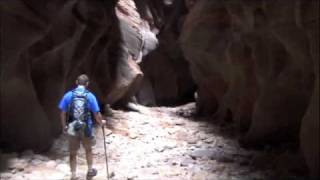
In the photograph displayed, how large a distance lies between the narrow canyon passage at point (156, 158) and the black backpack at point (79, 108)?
123cm

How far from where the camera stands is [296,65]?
828 cm

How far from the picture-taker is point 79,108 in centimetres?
652

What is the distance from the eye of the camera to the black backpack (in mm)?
6514

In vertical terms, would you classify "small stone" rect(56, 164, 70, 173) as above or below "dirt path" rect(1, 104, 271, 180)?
above

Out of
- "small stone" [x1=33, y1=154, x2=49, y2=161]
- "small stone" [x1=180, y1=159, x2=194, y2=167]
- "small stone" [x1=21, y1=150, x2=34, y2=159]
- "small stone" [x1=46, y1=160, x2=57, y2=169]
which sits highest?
"small stone" [x1=21, y1=150, x2=34, y2=159]

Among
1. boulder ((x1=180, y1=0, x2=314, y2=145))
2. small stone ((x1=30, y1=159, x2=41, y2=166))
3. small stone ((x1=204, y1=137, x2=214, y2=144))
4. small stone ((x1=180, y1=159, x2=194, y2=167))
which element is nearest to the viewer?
boulder ((x1=180, y1=0, x2=314, y2=145))

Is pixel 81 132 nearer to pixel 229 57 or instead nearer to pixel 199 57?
pixel 229 57

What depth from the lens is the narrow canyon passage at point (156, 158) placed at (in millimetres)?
7621

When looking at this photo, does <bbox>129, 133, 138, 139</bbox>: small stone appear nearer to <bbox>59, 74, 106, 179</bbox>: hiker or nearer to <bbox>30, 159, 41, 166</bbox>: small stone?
<bbox>30, 159, 41, 166</bbox>: small stone

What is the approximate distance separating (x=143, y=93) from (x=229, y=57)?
10867 millimetres

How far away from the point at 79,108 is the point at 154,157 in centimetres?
301

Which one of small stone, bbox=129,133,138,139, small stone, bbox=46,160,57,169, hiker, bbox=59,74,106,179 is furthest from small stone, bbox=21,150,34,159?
small stone, bbox=129,133,138,139

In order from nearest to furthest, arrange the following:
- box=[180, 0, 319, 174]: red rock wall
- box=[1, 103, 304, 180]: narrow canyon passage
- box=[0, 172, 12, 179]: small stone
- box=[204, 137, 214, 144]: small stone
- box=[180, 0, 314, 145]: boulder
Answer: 1. box=[180, 0, 319, 174]: red rock wall
2. box=[0, 172, 12, 179]: small stone
3. box=[1, 103, 304, 180]: narrow canyon passage
4. box=[180, 0, 314, 145]: boulder
5. box=[204, 137, 214, 144]: small stone

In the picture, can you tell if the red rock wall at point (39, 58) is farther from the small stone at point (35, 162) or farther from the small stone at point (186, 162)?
the small stone at point (186, 162)
